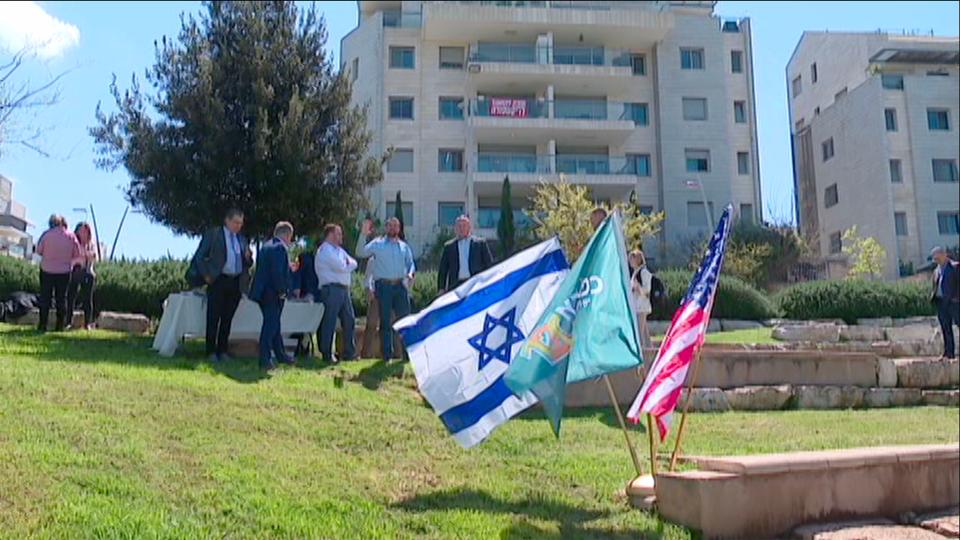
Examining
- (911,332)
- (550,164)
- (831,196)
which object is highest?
(831,196)

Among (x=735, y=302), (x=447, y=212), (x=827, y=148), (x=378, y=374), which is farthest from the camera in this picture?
(x=827, y=148)

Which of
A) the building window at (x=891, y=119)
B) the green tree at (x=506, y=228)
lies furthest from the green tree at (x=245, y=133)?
the building window at (x=891, y=119)

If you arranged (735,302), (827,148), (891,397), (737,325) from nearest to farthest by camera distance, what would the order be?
1. (891,397)
2. (737,325)
3. (735,302)
4. (827,148)

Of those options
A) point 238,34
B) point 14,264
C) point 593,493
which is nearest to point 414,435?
point 593,493

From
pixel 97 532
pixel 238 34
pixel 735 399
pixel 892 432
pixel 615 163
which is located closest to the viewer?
pixel 97 532

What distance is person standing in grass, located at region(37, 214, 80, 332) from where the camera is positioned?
12.4 m

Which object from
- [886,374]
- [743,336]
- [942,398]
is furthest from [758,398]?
[743,336]

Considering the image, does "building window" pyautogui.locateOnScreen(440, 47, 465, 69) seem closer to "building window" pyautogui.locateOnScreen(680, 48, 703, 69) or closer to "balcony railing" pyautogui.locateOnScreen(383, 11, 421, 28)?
"balcony railing" pyautogui.locateOnScreen(383, 11, 421, 28)

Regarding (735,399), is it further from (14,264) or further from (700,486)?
(14,264)

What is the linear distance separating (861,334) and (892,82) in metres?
31.7

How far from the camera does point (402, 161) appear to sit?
140 ft

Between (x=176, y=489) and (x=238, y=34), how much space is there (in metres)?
11.8

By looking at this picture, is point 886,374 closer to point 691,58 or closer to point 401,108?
point 401,108

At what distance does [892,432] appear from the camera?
29.9 ft
